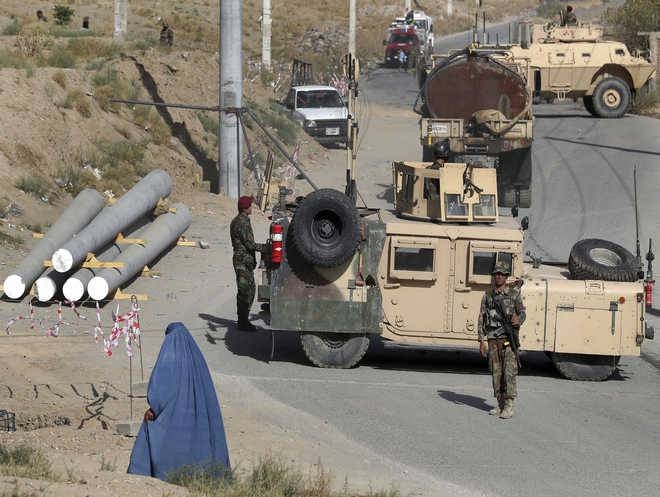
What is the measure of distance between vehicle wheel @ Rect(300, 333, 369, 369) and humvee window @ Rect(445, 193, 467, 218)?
1.69 metres

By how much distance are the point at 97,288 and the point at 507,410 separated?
21.0 feet

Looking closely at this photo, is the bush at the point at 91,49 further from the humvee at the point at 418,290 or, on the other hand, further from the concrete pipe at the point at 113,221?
the humvee at the point at 418,290

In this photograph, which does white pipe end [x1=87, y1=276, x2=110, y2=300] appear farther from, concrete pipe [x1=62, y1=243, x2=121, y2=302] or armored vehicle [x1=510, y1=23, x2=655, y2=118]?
armored vehicle [x1=510, y1=23, x2=655, y2=118]

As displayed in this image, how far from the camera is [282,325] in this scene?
45.5 feet

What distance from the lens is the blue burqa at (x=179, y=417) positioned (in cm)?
888

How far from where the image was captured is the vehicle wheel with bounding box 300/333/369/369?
14.0 meters

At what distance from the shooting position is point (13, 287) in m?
16.5

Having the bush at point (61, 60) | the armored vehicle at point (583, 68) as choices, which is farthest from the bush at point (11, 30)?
the armored vehicle at point (583, 68)

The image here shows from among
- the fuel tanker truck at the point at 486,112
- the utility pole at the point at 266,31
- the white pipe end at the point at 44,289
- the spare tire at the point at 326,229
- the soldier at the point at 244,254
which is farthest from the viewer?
the utility pole at the point at 266,31

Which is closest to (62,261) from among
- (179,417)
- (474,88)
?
(179,417)

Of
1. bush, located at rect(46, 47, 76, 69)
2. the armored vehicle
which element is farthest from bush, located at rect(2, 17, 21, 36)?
the armored vehicle

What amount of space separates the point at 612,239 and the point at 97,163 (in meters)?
9.78

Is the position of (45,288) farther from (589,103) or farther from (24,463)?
(589,103)

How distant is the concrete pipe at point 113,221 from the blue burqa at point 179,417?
25.1 feet
